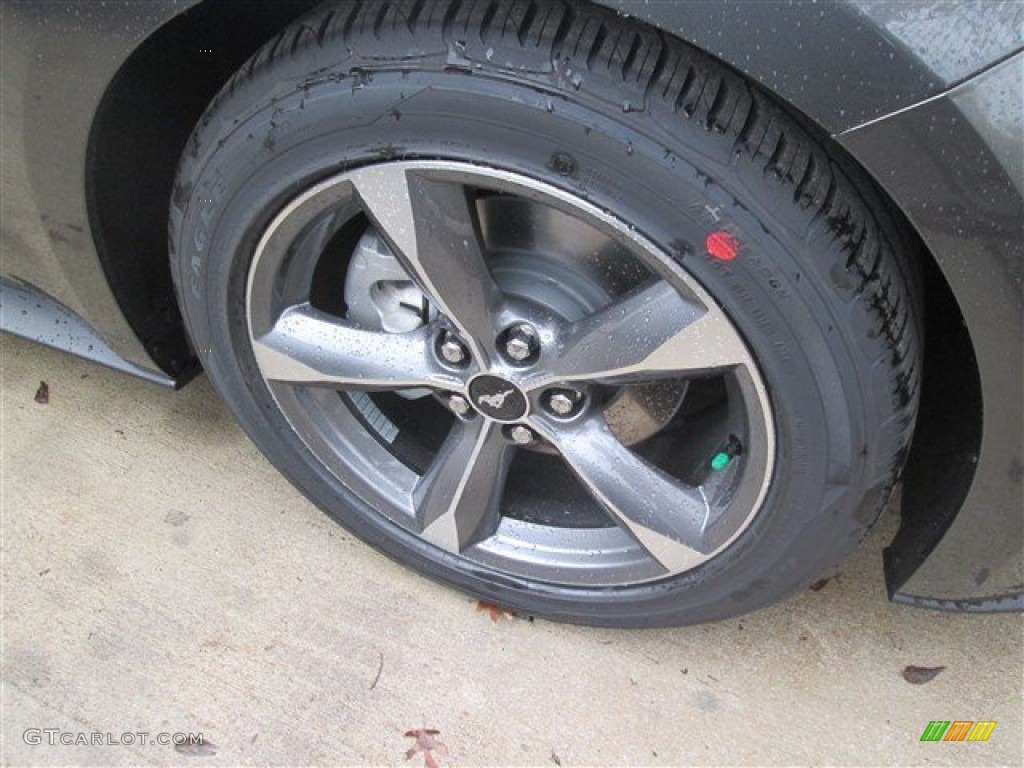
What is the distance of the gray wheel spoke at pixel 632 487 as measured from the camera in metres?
1.68

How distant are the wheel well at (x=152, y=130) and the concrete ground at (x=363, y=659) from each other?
0.44 meters

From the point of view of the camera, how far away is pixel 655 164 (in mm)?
1277

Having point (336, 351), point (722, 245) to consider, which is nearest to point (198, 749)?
point (336, 351)

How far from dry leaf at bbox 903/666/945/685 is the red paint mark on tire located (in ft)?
3.31

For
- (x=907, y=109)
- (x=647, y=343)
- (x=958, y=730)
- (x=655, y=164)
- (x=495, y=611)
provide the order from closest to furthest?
(x=907, y=109), (x=655, y=164), (x=647, y=343), (x=958, y=730), (x=495, y=611)

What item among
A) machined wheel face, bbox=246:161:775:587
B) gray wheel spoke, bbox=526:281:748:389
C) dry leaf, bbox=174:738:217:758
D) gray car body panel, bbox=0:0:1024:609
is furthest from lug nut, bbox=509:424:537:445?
dry leaf, bbox=174:738:217:758

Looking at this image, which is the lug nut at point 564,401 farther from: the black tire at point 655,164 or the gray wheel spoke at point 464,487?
the black tire at point 655,164

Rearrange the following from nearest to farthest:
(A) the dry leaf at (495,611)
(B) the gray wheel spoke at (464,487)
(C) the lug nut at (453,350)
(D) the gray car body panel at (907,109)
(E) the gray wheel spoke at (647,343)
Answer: (D) the gray car body panel at (907,109), (E) the gray wheel spoke at (647,343), (C) the lug nut at (453,350), (B) the gray wheel spoke at (464,487), (A) the dry leaf at (495,611)

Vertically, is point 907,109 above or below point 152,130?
above

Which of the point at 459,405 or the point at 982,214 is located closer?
the point at 982,214

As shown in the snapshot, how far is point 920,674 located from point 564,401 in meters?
0.86

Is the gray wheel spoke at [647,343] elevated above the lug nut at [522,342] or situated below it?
above

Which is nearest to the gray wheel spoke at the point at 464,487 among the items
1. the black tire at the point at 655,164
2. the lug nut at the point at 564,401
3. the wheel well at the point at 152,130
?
the lug nut at the point at 564,401

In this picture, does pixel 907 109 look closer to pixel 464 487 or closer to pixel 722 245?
pixel 722 245
